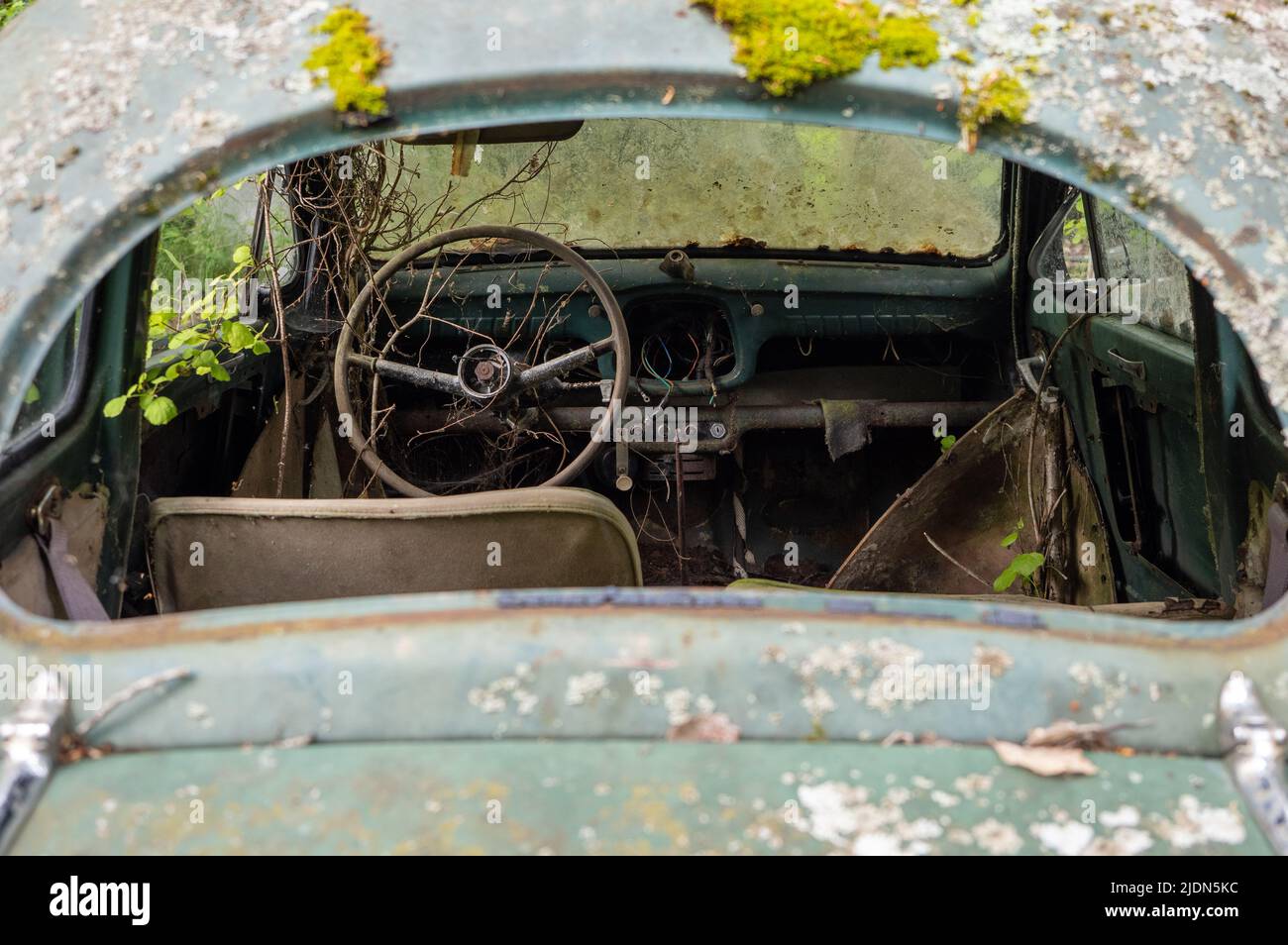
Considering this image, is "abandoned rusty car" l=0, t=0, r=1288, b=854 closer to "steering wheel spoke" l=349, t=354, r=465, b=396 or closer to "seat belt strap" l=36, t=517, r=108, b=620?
"seat belt strap" l=36, t=517, r=108, b=620

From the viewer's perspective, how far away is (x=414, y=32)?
1.34 metres

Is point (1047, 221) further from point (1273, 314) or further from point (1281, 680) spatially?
point (1281, 680)

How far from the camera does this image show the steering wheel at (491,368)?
114 inches

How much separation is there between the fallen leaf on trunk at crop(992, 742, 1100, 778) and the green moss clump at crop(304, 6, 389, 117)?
3.03 ft

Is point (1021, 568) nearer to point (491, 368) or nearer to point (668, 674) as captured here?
point (491, 368)

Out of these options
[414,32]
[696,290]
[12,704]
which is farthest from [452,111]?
[696,290]

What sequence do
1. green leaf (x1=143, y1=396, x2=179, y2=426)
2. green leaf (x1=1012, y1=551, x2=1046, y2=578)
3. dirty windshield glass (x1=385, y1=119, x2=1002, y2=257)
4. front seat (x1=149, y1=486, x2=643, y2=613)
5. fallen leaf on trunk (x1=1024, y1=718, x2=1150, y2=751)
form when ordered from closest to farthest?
1. fallen leaf on trunk (x1=1024, y1=718, x2=1150, y2=751)
2. front seat (x1=149, y1=486, x2=643, y2=613)
3. green leaf (x1=143, y1=396, x2=179, y2=426)
4. green leaf (x1=1012, y1=551, x2=1046, y2=578)
5. dirty windshield glass (x1=385, y1=119, x2=1002, y2=257)

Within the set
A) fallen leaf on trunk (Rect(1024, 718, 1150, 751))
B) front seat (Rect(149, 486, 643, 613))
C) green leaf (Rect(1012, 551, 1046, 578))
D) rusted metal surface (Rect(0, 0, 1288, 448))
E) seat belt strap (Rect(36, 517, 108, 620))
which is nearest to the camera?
fallen leaf on trunk (Rect(1024, 718, 1150, 751))

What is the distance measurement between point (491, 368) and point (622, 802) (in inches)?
78.7

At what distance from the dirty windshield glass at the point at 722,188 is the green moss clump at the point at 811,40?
6.08 ft

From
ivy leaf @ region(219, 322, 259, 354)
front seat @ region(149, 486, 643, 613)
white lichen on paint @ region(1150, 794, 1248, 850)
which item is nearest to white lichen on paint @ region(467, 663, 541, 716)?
white lichen on paint @ region(1150, 794, 1248, 850)

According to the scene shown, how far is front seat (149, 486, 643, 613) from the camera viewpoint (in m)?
1.93

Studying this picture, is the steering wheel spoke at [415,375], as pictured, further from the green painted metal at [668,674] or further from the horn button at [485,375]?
the green painted metal at [668,674]

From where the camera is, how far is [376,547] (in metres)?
1.96
